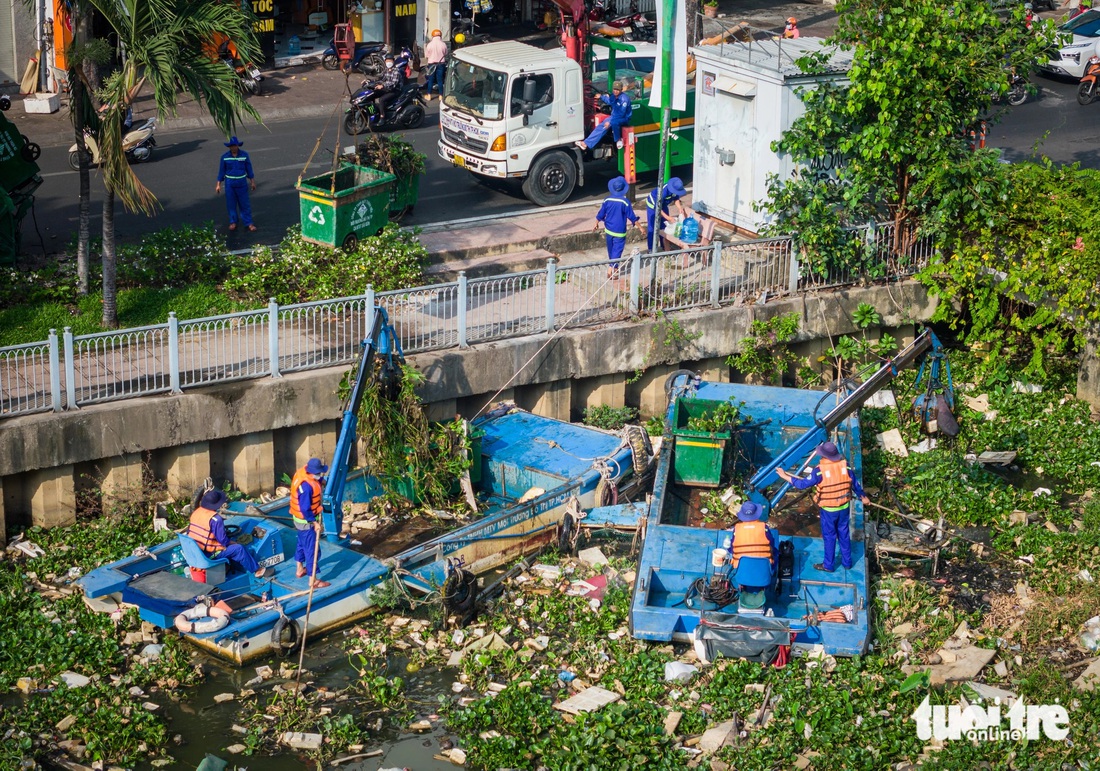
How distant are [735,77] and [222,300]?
7.11m

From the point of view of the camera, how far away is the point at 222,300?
16.6 metres

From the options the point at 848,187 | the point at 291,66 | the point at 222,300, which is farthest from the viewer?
the point at 291,66

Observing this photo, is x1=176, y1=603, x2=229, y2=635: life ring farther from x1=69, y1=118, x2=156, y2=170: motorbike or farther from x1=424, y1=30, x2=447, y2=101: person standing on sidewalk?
x1=424, y1=30, x2=447, y2=101: person standing on sidewalk

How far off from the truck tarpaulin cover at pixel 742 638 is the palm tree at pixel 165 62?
6.95 m

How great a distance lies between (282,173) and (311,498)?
10.0 metres

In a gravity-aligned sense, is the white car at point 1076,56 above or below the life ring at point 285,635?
above

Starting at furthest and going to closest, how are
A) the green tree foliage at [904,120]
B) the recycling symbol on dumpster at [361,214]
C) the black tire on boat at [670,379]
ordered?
1. the recycling symbol on dumpster at [361,214]
2. the green tree foliage at [904,120]
3. the black tire on boat at [670,379]

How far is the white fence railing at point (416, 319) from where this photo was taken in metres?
14.4

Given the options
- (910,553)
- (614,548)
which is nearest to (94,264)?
(614,548)

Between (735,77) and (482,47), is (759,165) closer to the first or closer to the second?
(735,77)

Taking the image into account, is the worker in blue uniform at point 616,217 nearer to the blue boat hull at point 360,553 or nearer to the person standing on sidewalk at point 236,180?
the blue boat hull at point 360,553

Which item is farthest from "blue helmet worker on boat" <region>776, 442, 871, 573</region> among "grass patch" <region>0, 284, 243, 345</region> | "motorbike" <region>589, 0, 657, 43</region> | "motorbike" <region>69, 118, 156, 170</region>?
"motorbike" <region>589, 0, 657, 43</region>

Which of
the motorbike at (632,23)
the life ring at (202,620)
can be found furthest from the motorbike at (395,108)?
the life ring at (202,620)

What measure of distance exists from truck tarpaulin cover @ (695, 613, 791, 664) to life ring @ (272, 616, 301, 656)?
347 centimetres
